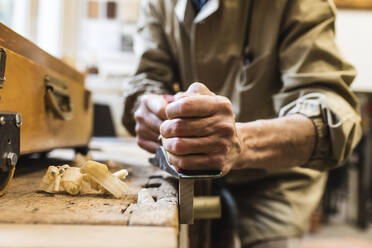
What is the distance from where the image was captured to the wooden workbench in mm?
264

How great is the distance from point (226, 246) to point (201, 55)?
66cm

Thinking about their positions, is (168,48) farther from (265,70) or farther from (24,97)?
(24,97)

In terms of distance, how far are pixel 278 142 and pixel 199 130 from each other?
25cm

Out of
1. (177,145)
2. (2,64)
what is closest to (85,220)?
(177,145)

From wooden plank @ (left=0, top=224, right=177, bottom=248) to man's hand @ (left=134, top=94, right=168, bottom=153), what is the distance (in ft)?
1.18

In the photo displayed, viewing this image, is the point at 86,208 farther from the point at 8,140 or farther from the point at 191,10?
the point at 191,10

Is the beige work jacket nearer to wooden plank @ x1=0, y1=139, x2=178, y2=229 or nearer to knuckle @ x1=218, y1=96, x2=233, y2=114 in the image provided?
knuckle @ x1=218, y1=96, x2=233, y2=114

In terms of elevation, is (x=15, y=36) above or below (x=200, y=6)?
below

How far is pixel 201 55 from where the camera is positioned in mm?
901

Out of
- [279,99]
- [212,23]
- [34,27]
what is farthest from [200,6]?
[34,27]

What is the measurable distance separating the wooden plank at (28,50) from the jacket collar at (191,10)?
341 millimetres

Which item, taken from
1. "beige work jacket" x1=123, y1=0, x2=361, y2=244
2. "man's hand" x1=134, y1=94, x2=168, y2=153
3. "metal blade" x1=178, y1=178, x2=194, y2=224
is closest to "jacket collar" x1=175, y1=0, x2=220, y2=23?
"beige work jacket" x1=123, y1=0, x2=361, y2=244

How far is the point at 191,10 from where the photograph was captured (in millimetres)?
864

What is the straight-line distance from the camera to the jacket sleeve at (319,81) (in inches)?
25.5
